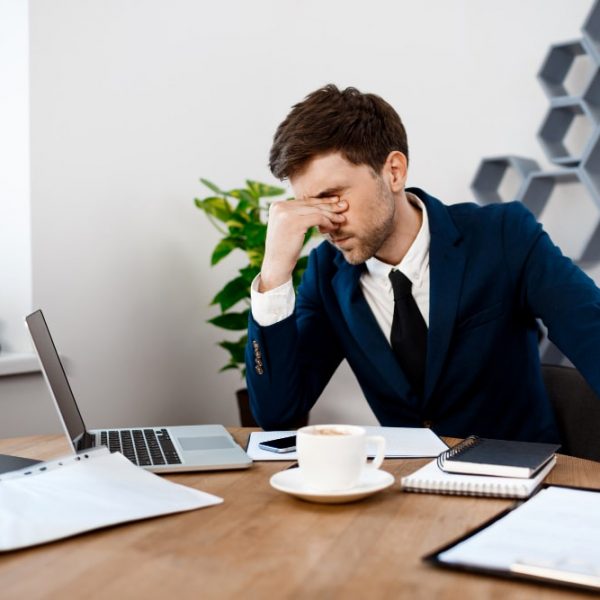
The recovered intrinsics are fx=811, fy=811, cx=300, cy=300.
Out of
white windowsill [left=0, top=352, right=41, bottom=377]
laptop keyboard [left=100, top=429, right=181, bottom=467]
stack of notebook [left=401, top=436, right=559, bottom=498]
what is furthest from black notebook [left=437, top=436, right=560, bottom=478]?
white windowsill [left=0, top=352, right=41, bottom=377]

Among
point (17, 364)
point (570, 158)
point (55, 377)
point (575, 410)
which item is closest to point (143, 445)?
point (55, 377)

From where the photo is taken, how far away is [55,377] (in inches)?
49.6

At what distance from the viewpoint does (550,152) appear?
2584 mm

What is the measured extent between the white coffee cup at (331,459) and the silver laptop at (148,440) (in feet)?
0.69

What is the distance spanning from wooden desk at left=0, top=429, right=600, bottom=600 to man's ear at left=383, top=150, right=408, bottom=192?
91cm

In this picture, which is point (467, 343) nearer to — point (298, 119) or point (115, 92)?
point (298, 119)

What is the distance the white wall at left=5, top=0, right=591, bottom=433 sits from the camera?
2646mm

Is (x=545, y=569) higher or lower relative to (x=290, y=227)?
lower

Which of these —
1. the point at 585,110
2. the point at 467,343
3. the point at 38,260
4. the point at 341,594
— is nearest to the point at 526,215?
the point at 467,343

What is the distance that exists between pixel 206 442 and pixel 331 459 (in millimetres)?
415

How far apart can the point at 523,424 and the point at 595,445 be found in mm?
207

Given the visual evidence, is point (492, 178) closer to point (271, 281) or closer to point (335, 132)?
point (335, 132)

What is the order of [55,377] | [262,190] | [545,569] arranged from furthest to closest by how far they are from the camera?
[262,190] → [55,377] → [545,569]

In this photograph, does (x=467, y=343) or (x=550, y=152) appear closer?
(x=467, y=343)
